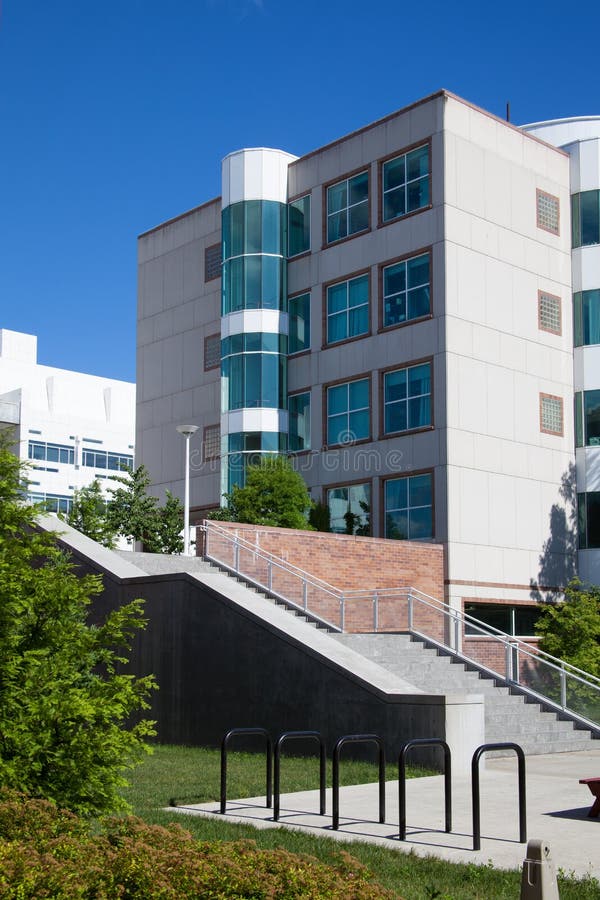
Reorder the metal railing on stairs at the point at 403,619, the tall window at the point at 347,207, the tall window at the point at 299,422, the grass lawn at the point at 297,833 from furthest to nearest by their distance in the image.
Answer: the tall window at the point at 299,422 < the tall window at the point at 347,207 < the metal railing on stairs at the point at 403,619 < the grass lawn at the point at 297,833

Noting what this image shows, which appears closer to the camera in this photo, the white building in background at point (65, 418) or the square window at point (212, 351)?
the square window at point (212, 351)

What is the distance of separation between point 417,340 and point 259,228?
821 centimetres

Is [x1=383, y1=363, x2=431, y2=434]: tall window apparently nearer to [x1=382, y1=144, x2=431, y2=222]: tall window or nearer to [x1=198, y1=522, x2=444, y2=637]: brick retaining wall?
[x1=198, y1=522, x2=444, y2=637]: brick retaining wall

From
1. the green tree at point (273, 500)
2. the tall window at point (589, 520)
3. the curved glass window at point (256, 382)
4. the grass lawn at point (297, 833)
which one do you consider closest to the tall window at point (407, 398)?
the curved glass window at point (256, 382)

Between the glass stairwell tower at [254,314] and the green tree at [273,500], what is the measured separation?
725 cm

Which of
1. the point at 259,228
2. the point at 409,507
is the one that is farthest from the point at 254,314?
the point at 409,507

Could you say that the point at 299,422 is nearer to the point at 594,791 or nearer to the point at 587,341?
the point at 587,341

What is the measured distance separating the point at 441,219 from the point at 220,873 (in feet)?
98.5

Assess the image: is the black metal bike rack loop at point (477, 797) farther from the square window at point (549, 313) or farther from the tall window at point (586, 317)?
the tall window at point (586, 317)

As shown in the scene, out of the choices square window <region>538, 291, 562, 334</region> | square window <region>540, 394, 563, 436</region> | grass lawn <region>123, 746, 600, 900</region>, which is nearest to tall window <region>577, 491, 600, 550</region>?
square window <region>540, 394, 563, 436</region>

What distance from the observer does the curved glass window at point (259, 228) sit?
3956 cm

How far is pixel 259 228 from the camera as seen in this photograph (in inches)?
1559

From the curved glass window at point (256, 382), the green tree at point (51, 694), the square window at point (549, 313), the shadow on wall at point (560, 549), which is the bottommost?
the green tree at point (51, 694)

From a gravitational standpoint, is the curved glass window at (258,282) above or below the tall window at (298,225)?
below
